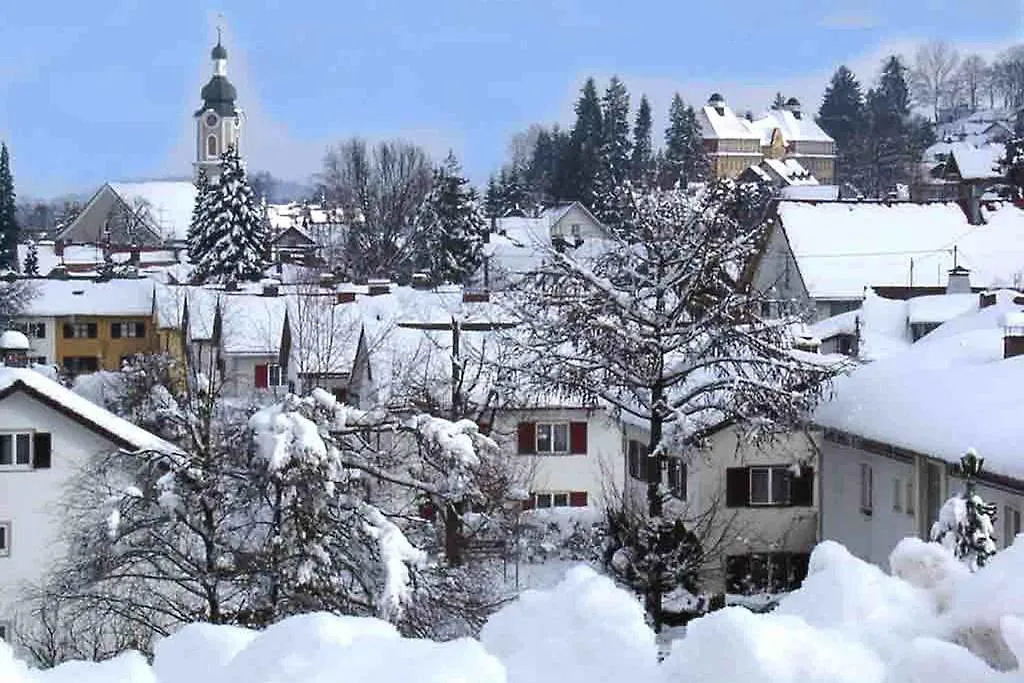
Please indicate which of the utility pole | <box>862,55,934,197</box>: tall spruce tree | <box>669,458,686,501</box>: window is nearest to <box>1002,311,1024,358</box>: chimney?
<box>669,458,686,501</box>: window

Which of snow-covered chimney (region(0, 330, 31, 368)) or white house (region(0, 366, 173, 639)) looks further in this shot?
snow-covered chimney (region(0, 330, 31, 368))

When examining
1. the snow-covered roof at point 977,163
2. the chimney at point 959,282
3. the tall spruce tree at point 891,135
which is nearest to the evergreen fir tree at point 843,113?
the tall spruce tree at point 891,135

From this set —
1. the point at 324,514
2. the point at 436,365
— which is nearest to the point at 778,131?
the point at 436,365

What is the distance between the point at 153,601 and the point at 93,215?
368ft

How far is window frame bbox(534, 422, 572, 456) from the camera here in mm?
35125

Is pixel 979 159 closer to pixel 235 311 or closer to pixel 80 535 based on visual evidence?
pixel 235 311

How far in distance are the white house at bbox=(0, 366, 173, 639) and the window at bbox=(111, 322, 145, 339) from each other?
40.4 metres

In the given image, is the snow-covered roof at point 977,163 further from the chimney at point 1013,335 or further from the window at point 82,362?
the chimney at point 1013,335

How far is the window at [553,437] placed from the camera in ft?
115

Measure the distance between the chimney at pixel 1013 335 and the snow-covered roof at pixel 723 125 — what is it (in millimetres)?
109190

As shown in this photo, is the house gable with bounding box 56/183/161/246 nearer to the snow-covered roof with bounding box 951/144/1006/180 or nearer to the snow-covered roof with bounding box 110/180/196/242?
the snow-covered roof with bounding box 110/180/196/242

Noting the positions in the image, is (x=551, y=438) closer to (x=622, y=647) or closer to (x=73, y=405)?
(x=73, y=405)

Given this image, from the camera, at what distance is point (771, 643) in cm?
287

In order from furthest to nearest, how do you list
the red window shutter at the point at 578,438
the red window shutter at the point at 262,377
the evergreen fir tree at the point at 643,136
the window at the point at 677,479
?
the evergreen fir tree at the point at 643,136
the red window shutter at the point at 262,377
the red window shutter at the point at 578,438
the window at the point at 677,479
